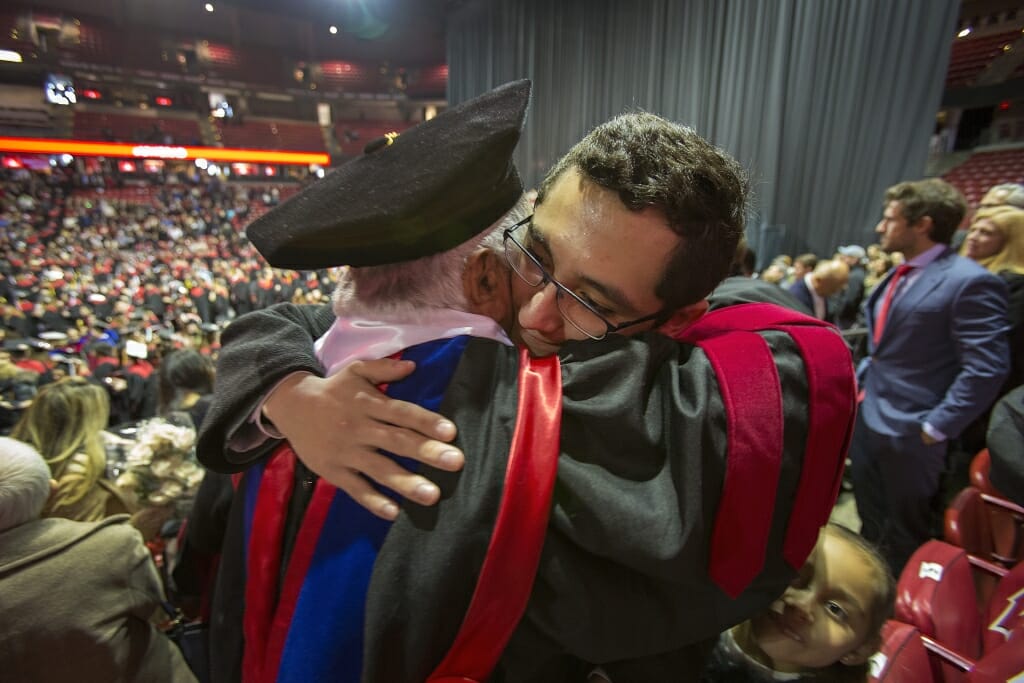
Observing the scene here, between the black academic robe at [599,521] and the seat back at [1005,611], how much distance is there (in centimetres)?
104

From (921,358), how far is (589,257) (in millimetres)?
2188

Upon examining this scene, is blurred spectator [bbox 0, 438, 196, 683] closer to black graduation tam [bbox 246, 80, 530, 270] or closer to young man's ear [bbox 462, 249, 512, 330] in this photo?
black graduation tam [bbox 246, 80, 530, 270]

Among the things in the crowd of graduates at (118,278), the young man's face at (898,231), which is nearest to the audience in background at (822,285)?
the young man's face at (898,231)

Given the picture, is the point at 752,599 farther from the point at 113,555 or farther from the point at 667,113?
the point at 667,113

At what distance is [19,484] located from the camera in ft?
3.88

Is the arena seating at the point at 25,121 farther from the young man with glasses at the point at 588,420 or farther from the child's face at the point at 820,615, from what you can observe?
the child's face at the point at 820,615

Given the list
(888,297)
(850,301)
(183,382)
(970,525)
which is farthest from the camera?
(850,301)

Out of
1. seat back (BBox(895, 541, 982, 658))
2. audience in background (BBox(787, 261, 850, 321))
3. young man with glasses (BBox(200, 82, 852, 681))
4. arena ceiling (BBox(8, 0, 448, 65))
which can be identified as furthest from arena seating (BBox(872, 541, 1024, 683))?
arena ceiling (BBox(8, 0, 448, 65))

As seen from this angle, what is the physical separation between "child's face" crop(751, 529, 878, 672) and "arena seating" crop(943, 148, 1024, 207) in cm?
1322

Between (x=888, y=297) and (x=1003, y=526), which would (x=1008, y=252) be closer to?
(x=888, y=297)

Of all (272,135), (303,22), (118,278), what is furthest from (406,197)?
(303,22)

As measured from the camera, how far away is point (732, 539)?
0.58 metres

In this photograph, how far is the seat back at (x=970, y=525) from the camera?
1.63 meters

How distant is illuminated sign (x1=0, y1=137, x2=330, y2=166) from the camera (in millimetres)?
14359
